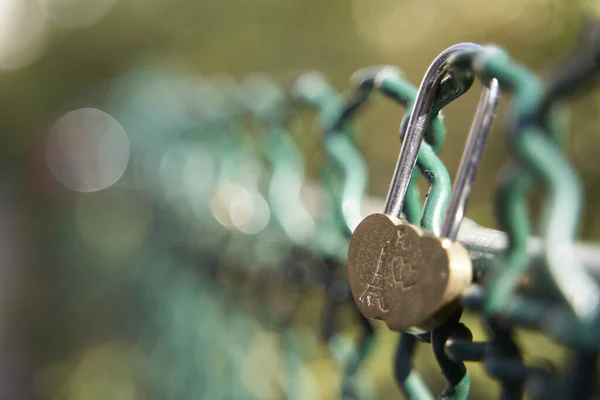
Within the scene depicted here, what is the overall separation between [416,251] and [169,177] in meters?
1.47

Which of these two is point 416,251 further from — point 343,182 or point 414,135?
point 343,182

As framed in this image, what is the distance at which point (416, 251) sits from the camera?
443mm

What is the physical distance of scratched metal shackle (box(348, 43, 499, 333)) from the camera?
43cm

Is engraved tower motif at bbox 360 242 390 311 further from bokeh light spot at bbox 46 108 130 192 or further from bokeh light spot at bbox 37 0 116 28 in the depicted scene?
bokeh light spot at bbox 37 0 116 28

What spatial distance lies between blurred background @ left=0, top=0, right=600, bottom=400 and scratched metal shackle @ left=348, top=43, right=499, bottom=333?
0.82ft

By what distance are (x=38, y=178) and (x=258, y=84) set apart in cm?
379

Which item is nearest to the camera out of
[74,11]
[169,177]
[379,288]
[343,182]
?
[379,288]

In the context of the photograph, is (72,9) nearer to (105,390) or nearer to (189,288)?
(105,390)

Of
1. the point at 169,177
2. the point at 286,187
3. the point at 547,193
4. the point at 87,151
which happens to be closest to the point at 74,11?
the point at 87,151

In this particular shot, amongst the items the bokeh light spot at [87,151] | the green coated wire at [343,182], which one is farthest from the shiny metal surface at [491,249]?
the bokeh light spot at [87,151]

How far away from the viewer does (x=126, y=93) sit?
3064 millimetres

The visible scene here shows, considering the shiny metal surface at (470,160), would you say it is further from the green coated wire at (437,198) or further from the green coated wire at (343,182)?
the green coated wire at (343,182)

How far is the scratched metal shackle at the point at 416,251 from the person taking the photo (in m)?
0.43

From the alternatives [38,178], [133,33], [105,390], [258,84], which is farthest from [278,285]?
[133,33]
